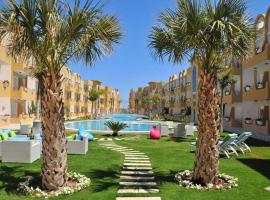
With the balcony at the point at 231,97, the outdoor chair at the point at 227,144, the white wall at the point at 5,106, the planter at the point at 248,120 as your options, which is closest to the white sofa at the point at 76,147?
the outdoor chair at the point at 227,144

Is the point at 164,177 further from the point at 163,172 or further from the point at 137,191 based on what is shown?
A: the point at 137,191

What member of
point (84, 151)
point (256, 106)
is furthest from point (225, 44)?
point (256, 106)

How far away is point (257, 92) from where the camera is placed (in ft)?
93.1

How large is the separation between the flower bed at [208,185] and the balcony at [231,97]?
26126 millimetres

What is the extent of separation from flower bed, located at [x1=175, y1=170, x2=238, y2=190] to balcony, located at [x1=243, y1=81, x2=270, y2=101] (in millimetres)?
17262

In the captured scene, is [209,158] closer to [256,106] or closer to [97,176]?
[97,176]

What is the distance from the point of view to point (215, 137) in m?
9.47

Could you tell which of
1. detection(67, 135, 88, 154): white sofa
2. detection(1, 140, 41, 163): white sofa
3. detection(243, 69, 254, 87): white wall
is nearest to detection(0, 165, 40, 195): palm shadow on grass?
detection(1, 140, 41, 163): white sofa

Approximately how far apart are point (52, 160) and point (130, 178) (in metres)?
2.71

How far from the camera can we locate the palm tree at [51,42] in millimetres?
8203

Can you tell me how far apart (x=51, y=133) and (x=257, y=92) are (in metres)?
23.2

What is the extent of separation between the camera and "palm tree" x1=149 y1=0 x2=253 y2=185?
8984 millimetres

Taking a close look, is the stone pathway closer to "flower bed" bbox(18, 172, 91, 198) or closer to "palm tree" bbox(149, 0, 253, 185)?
"flower bed" bbox(18, 172, 91, 198)

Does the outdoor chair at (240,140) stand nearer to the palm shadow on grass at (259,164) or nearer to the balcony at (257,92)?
the palm shadow on grass at (259,164)
